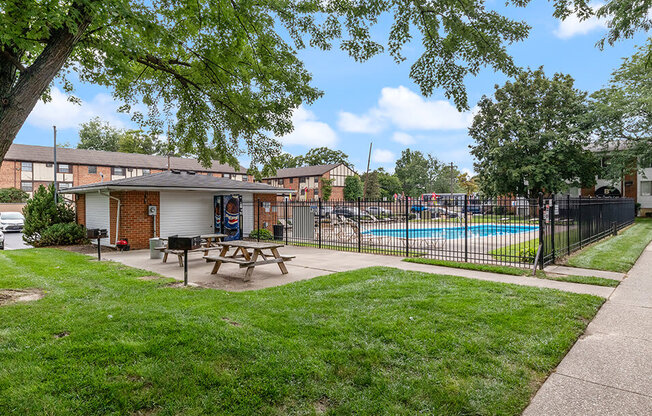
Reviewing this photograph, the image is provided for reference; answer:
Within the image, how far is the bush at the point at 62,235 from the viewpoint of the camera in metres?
14.2

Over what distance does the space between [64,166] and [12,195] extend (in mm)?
6473

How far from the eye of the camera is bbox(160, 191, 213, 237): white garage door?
14617mm

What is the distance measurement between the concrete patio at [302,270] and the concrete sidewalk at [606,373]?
67.3 inches

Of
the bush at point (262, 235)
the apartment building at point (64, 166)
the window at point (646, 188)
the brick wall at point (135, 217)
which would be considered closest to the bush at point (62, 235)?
the brick wall at point (135, 217)

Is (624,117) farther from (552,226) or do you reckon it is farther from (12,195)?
(12,195)

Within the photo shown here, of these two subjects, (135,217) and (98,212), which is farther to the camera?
(98,212)

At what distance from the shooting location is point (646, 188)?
35.8m

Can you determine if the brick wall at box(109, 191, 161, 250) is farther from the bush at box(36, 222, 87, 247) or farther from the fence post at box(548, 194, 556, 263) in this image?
the fence post at box(548, 194, 556, 263)

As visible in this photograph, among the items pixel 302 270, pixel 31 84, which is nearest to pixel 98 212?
pixel 302 270

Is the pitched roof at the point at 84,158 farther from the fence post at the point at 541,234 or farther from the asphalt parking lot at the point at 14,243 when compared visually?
the fence post at the point at 541,234

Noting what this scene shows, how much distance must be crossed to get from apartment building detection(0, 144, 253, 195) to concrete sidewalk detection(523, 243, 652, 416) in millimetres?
35505

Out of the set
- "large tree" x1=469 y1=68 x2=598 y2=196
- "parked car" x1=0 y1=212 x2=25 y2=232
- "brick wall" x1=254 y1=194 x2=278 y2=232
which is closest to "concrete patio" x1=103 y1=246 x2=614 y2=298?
"brick wall" x1=254 y1=194 x2=278 y2=232

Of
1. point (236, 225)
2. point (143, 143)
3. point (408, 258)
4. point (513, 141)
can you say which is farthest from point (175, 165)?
point (408, 258)

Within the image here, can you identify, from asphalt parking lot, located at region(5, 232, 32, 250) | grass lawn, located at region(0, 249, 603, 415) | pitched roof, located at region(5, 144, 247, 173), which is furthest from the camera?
pitched roof, located at region(5, 144, 247, 173)
